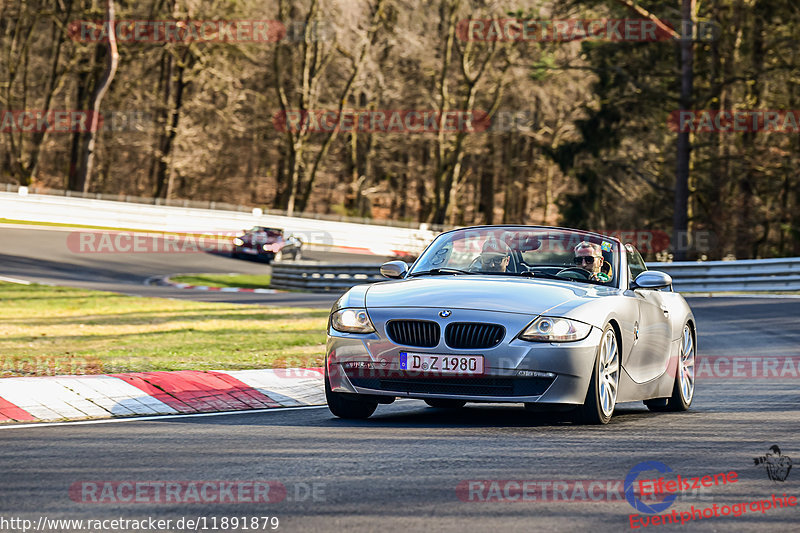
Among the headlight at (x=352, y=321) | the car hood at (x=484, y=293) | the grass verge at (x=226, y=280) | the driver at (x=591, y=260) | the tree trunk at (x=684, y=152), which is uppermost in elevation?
the tree trunk at (x=684, y=152)

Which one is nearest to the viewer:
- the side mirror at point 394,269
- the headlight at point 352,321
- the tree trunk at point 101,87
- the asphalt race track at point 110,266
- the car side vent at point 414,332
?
the car side vent at point 414,332

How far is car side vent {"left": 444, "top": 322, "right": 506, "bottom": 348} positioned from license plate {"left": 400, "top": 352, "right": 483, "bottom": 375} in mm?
92

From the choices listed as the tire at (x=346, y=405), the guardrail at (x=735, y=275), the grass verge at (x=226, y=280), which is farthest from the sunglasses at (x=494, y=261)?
the grass verge at (x=226, y=280)

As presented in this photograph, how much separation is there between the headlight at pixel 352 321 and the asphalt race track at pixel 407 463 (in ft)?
2.12

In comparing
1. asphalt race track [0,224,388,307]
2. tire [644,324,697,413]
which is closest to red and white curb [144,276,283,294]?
asphalt race track [0,224,388,307]

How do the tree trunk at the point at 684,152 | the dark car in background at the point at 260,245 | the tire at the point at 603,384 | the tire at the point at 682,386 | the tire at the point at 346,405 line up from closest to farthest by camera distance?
the tire at the point at 603,384, the tire at the point at 346,405, the tire at the point at 682,386, the tree trunk at the point at 684,152, the dark car in background at the point at 260,245

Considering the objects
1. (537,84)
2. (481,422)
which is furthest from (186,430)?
(537,84)

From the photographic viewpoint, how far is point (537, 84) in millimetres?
55125

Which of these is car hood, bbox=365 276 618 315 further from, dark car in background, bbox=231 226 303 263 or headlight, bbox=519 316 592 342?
dark car in background, bbox=231 226 303 263

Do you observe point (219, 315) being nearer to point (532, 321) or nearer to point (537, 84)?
point (532, 321)

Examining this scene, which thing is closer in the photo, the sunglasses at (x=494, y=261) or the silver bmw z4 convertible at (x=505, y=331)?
the silver bmw z4 convertible at (x=505, y=331)

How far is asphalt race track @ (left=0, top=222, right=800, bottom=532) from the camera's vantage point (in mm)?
4707

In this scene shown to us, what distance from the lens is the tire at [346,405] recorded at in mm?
7837

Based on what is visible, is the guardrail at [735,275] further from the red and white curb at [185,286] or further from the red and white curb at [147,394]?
the red and white curb at [147,394]
